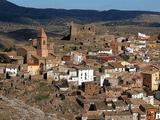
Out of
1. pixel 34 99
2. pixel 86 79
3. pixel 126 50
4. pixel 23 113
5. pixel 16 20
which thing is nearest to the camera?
pixel 23 113

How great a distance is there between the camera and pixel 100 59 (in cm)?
6009

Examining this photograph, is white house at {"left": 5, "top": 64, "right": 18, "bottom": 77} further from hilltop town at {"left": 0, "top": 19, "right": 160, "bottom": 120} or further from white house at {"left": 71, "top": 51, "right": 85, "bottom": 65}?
white house at {"left": 71, "top": 51, "right": 85, "bottom": 65}

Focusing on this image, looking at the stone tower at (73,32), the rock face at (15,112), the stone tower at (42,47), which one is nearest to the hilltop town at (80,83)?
the stone tower at (42,47)

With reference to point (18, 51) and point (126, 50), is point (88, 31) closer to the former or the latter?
point (126, 50)

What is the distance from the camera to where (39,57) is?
54250 millimetres

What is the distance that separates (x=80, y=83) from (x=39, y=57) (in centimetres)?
552

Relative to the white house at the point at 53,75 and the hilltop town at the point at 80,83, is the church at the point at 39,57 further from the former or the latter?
the white house at the point at 53,75

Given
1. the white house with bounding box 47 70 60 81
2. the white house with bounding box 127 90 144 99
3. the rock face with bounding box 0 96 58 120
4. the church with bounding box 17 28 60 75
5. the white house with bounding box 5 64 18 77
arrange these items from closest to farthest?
the rock face with bounding box 0 96 58 120, the white house with bounding box 127 90 144 99, the white house with bounding box 5 64 18 77, the white house with bounding box 47 70 60 81, the church with bounding box 17 28 60 75

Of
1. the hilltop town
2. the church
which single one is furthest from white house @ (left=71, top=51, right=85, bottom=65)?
the church

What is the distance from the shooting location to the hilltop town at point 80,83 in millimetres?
45688

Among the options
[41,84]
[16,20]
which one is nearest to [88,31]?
[41,84]

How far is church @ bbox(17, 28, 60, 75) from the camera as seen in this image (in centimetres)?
5256

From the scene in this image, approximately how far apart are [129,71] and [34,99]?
42.5 feet

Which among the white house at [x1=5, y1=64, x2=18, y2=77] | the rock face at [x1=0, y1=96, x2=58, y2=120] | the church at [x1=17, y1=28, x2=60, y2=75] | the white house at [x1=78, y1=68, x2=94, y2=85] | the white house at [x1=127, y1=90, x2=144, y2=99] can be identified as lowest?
the white house at [x1=127, y1=90, x2=144, y2=99]
